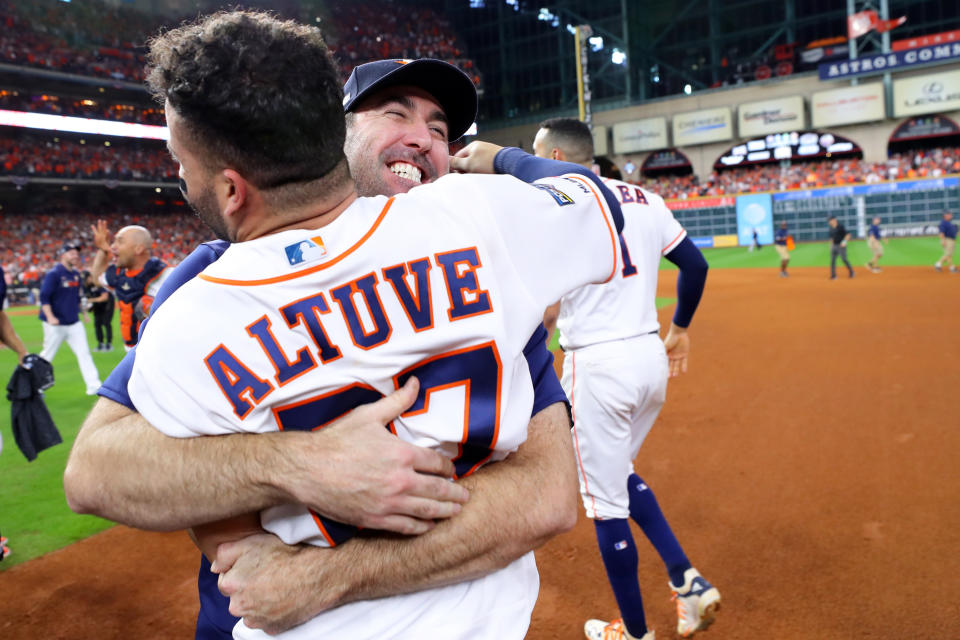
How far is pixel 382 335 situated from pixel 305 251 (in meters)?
0.21

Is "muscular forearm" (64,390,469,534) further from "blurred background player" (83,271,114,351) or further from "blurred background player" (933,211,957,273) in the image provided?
"blurred background player" (933,211,957,273)

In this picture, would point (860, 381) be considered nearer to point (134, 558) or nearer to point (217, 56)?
point (134, 558)

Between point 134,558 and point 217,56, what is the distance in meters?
4.45

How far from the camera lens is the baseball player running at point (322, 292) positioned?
1.09m

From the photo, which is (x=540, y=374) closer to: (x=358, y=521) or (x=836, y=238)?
(x=358, y=521)

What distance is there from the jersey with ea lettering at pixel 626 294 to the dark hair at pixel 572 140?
23 cm

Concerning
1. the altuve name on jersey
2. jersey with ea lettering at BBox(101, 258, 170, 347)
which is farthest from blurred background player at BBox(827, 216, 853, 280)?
the altuve name on jersey

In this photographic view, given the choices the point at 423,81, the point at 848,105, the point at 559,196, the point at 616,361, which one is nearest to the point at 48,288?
the point at 616,361

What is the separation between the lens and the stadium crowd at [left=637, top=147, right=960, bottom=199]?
3269 cm

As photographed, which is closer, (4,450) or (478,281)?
(478,281)

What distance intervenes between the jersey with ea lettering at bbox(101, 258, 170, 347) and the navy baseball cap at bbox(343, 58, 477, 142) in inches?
228

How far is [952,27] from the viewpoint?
37250mm

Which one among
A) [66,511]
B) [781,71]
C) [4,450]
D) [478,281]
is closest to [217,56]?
[478,281]

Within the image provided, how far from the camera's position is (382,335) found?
1126 mm
